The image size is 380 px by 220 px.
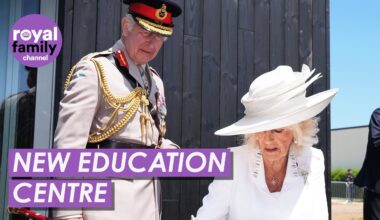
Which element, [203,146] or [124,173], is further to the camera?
[203,146]

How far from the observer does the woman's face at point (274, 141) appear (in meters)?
2.40

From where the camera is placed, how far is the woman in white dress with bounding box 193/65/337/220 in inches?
93.7

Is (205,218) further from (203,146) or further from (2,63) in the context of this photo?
(2,63)

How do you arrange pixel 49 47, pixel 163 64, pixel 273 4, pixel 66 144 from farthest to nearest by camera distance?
pixel 273 4, pixel 163 64, pixel 49 47, pixel 66 144

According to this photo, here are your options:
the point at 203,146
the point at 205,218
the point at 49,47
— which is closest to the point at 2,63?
the point at 49,47

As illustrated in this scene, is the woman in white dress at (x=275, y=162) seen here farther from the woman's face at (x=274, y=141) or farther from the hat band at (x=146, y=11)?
the hat band at (x=146, y=11)

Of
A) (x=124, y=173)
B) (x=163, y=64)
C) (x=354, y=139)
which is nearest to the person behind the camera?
(x=124, y=173)

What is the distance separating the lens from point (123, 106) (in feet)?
8.39

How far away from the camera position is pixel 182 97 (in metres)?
4.27

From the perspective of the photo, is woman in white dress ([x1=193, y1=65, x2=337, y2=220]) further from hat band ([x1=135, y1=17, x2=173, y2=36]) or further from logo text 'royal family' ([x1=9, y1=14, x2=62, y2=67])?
logo text 'royal family' ([x1=9, y1=14, x2=62, y2=67])

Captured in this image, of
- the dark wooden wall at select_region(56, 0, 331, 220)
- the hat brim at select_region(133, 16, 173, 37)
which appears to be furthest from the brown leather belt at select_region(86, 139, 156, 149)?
the dark wooden wall at select_region(56, 0, 331, 220)

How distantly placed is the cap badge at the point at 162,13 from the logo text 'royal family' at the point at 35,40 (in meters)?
1.34

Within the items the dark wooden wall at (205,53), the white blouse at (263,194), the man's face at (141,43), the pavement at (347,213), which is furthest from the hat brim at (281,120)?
the pavement at (347,213)

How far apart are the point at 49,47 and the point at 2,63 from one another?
1.43 feet
